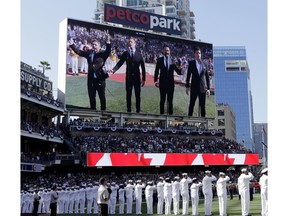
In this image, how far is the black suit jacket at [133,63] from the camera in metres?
59.7

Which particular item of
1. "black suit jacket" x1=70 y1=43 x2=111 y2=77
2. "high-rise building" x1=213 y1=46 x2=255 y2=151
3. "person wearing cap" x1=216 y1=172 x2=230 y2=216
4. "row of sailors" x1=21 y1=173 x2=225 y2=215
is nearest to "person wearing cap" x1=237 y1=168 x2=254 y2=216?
"person wearing cap" x1=216 y1=172 x2=230 y2=216

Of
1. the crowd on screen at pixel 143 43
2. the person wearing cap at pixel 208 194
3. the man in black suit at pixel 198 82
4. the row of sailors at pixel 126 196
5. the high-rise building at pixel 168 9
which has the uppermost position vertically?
the high-rise building at pixel 168 9

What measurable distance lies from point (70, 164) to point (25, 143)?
7609 millimetres

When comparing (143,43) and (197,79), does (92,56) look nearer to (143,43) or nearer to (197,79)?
(143,43)

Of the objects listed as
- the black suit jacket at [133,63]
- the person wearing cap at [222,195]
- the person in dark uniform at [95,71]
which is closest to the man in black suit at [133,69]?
the black suit jacket at [133,63]

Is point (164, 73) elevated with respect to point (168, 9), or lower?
lower

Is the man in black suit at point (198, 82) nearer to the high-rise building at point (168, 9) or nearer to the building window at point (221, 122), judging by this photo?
the high-rise building at point (168, 9)

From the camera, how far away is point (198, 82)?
6512 centimetres

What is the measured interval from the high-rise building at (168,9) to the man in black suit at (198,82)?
5395 centimetres

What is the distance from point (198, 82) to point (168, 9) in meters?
65.3

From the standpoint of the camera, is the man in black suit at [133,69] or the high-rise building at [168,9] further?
the high-rise building at [168,9]

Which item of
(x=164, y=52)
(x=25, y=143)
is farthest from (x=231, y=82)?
(x=25, y=143)

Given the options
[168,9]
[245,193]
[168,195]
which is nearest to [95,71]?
[168,195]
